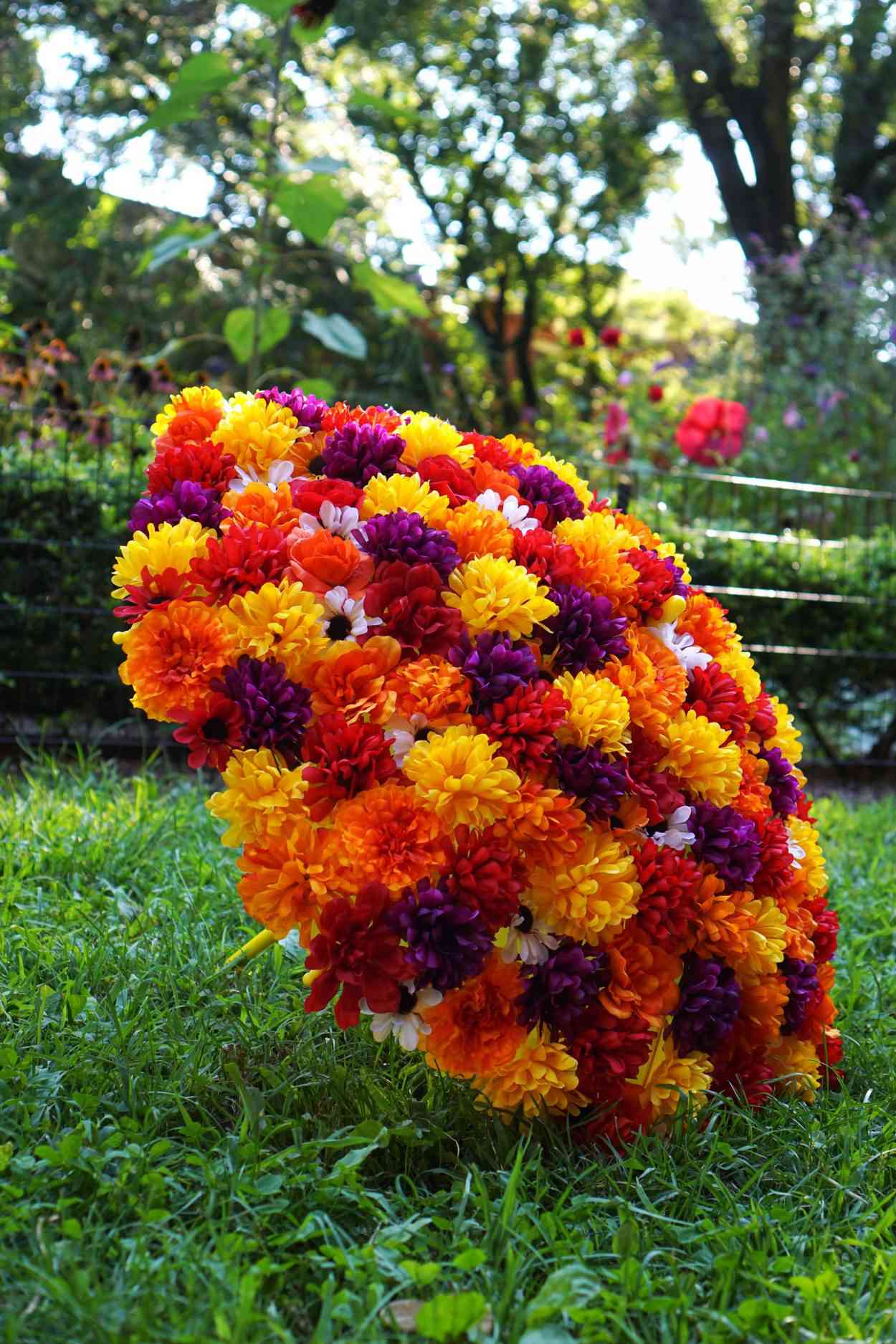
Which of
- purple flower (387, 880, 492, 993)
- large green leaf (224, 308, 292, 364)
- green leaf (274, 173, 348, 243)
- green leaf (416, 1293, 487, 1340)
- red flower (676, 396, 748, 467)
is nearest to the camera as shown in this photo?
green leaf (416, 1293, 487, 1340)

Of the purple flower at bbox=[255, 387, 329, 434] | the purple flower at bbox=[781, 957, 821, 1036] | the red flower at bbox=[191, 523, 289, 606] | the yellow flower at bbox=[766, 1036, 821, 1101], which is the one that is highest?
the purple flower at bbox=[255, 387, 329, 434]

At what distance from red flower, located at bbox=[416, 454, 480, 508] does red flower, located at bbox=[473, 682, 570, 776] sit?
0.41 meters

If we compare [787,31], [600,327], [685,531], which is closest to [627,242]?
[600,327]

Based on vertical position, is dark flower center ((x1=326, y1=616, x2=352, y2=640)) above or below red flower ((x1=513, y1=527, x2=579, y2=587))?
below

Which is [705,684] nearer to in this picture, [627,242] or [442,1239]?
[442,1239]

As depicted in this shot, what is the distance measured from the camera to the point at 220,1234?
1490 millimetres

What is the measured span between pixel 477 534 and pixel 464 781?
0.46m

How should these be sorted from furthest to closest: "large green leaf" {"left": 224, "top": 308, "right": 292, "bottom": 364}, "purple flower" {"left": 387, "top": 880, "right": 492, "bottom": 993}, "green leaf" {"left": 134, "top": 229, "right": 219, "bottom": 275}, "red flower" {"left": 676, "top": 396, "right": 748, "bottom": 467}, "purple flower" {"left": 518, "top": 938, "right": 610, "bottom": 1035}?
"red flower" {"left": 676, "top": 396, "right": 748, "bottom": 467}
"large green leaf" {"left": 224, "top": 308, "right": 292, "bottom": 364}
"green leaf" {"left": 134, "top": 229, "right": 219, "bottom": 275}
"purple flower" {"left": 518, "top": 938, "right": 610, "bottom": 1035}
"purple flower" {"left": 387, "top": 880, "right": 492, "bottom": 993}

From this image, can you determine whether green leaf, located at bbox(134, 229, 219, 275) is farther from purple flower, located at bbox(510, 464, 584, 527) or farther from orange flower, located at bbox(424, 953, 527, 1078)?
orange flower, located at bbox(424, 953, 527, 1078)

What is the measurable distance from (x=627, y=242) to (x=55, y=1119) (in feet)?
49.7

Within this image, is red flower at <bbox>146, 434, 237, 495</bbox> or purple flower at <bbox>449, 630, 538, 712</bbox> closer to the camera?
purple flower at <bbox>449, 630, 538, 712</bbox>

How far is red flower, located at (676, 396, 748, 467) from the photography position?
681 cm

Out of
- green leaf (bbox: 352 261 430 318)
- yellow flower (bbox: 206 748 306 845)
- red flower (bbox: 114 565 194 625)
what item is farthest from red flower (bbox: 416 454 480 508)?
green leaf (bbox: 352 261 430 318)

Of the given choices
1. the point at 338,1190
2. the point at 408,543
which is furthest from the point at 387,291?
the point at 338,1190
